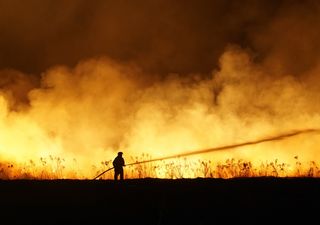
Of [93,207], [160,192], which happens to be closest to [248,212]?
[160,192]

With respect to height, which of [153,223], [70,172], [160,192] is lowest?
[153,223]

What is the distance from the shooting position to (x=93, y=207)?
63.6 ft

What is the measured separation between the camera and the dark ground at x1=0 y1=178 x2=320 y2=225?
59.6ft

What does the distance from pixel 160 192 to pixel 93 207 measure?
2.77 m

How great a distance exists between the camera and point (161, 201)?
19.7 metres

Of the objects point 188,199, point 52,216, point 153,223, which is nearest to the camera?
point 153,223

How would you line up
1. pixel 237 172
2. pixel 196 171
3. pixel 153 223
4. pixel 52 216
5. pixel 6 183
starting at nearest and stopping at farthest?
pixel 153 223 → pixel 52 216 → pixel 6 183 → pixel 237 172 → pixel 196 171

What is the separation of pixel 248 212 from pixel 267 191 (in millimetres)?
2334

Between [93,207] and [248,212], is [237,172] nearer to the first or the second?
[248,212]

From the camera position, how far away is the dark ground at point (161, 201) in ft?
59.6

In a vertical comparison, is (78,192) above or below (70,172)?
below

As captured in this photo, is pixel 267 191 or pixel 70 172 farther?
pixel 70 172

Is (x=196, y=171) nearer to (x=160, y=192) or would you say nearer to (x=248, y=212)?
(x=160, y=192)

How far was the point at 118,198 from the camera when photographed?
66.4 feet
